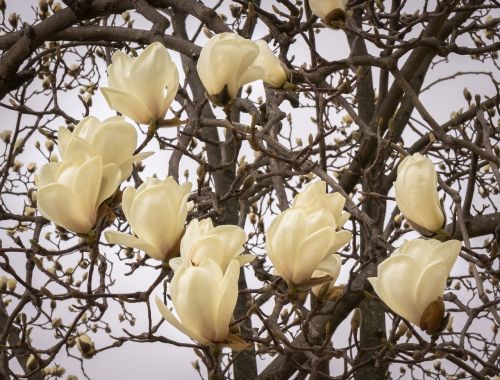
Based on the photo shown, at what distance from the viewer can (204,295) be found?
0.60 meters

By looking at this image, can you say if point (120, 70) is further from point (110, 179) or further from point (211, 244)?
point (211, 244)

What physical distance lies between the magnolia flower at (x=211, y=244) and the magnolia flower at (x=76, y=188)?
12cm

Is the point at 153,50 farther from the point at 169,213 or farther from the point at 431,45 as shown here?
the point at 431,45

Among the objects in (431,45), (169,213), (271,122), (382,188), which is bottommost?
(169,213)

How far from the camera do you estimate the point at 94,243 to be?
77 cm

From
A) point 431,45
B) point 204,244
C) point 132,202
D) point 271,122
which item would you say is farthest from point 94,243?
point 431,45

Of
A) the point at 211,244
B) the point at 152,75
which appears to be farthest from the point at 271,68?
the point at 211,244

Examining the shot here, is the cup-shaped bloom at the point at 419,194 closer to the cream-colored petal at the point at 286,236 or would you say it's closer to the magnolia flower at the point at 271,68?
the cream-colored petal at the point at 286,236

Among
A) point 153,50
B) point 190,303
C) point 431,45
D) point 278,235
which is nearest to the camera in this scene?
point 190,303

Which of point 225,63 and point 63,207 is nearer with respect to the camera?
point 63,207

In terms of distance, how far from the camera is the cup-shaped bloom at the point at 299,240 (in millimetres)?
699

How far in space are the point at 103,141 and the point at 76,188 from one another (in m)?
0.06

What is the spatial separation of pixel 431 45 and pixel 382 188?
1388 millimetres

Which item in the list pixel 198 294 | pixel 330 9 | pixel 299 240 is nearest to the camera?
pixel 198 294
